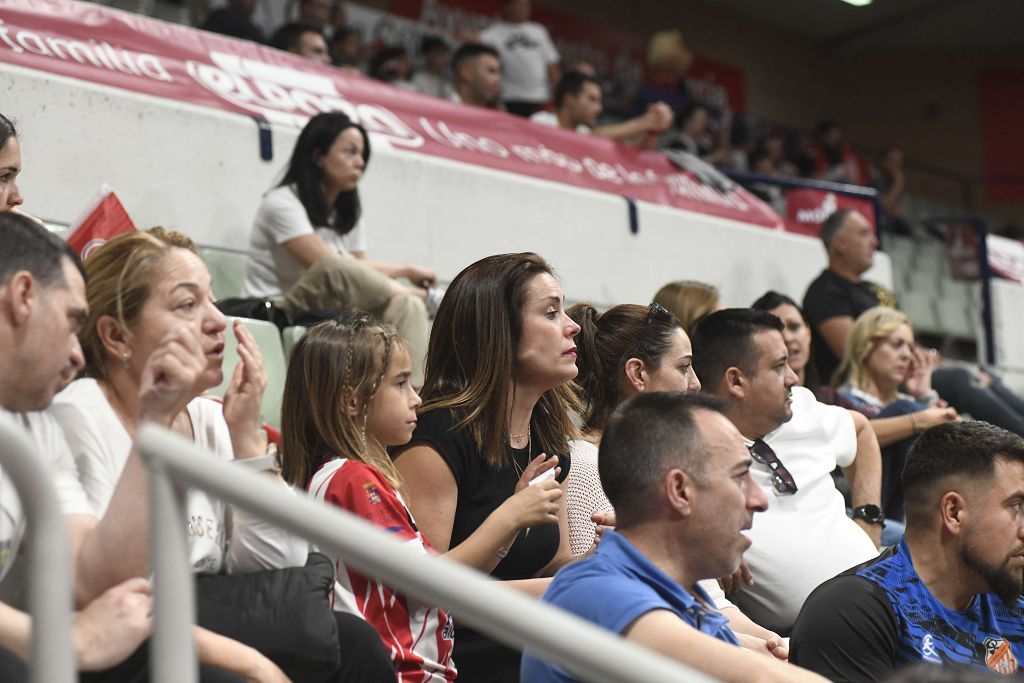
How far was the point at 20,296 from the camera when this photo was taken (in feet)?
5.57

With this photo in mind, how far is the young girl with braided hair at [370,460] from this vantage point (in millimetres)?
2242

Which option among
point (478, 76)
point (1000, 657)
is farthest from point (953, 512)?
point (478, 76)

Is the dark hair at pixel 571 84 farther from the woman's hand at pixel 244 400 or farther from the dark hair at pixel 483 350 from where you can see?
the woman's hand at pixel 244 400

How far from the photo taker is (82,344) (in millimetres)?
2037

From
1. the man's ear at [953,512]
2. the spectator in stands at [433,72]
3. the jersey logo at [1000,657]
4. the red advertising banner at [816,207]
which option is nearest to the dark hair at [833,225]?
the red advertising banner at [816,207]

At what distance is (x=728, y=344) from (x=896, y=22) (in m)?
10.9

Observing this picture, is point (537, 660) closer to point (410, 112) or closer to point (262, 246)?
point (262, 246)

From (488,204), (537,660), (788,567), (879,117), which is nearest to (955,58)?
(879,117)

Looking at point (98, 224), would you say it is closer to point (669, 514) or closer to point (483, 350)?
point (483, 350)

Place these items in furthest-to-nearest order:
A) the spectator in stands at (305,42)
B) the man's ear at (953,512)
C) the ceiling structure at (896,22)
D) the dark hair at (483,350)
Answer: the ceiling structure at (896,22), the spectator in stands at (305,42), the dark hair at (483,350), the man's ear at (953,512)

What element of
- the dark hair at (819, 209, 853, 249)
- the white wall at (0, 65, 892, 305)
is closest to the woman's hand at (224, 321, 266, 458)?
the white wall at (0, 65, 892, 305)

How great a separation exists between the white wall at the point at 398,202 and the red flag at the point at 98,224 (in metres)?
0.83

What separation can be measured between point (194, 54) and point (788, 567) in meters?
2.97

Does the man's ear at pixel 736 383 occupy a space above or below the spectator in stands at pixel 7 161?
below
